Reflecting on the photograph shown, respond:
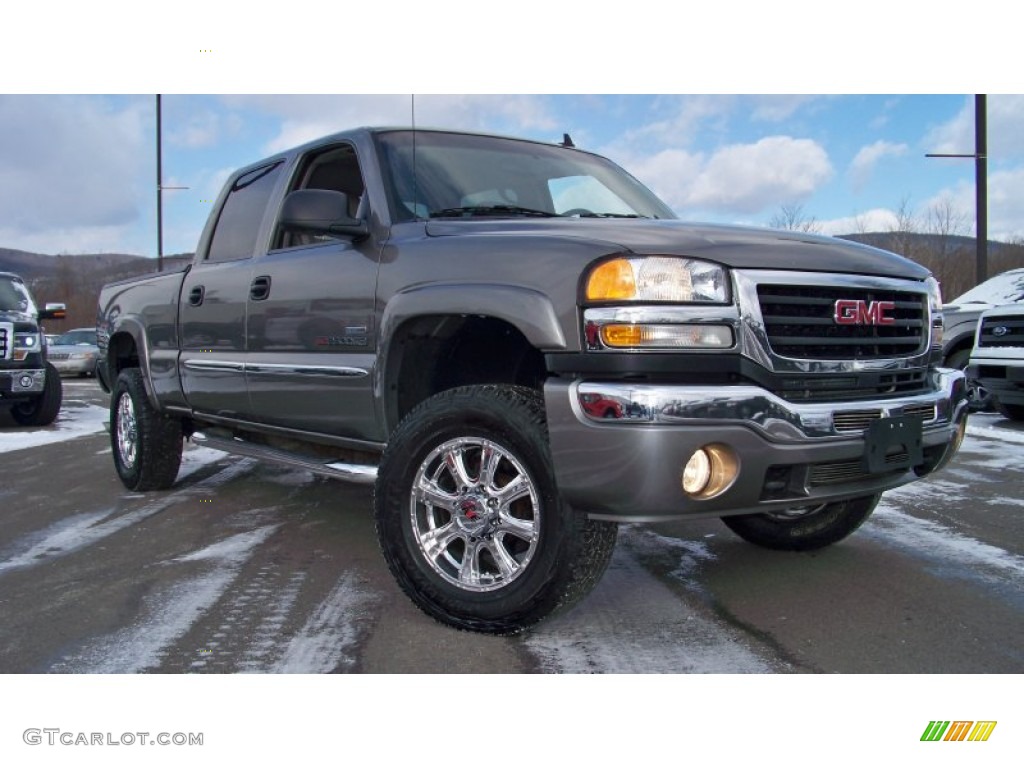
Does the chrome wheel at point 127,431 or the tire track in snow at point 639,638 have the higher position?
the chrome wheel at point 127,431

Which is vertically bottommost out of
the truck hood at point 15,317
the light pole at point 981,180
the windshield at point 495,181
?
the truck hood at point 15,317

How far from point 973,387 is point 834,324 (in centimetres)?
721

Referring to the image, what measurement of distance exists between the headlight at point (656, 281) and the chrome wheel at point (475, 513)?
63 cm

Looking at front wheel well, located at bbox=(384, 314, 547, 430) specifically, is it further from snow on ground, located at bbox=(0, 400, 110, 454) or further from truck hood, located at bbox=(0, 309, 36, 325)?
truck hood, located at bbox=(0, 309, 36, 325)

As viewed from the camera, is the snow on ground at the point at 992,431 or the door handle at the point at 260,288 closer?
the door handle at the point at 260,288

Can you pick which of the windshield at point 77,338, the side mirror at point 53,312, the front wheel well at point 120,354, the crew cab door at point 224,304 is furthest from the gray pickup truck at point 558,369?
the windshield at point 77,338

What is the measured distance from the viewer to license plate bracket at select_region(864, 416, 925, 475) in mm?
2762

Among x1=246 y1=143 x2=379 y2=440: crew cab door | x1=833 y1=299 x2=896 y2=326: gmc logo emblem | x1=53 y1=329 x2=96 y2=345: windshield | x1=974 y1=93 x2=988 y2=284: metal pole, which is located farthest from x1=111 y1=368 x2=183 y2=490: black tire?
x1=53 y1=329 x2=96 y2=345: windshield

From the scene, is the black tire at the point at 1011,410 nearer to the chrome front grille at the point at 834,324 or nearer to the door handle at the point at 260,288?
the chrome front grille at the point at 834,324

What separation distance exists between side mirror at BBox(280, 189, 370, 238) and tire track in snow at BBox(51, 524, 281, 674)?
1499mm

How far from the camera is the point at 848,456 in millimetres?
2707

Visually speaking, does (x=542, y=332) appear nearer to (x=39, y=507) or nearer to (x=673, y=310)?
(x=673, y=310)

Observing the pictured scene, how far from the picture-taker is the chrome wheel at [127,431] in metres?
5.62

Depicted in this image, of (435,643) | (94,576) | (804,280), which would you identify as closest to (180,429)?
(94,576)
